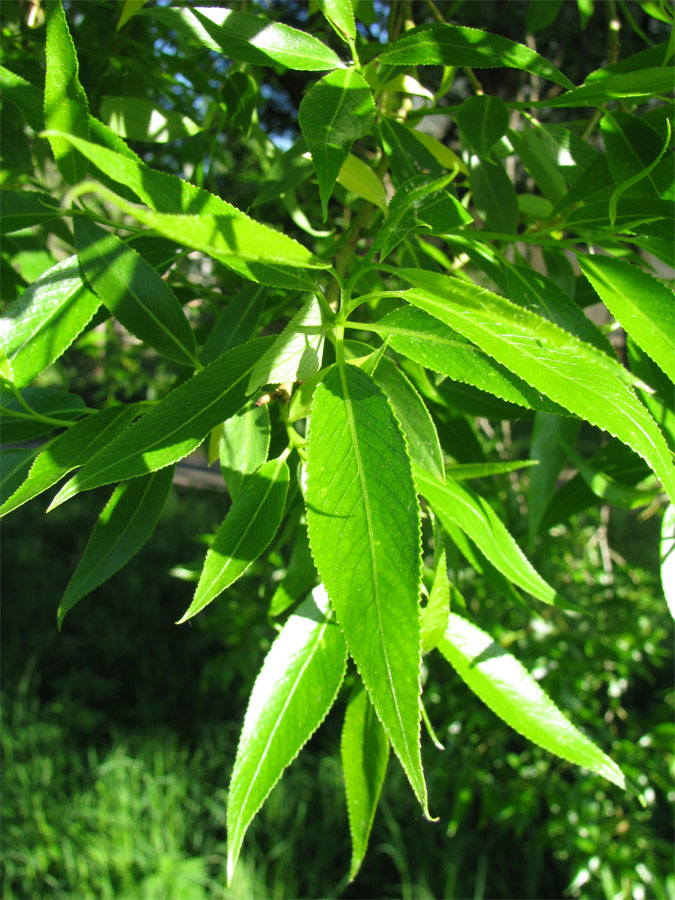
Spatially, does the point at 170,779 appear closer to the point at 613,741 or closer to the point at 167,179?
the point at 613,741

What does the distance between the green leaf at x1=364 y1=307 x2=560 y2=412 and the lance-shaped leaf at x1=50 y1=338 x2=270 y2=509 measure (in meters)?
0.07

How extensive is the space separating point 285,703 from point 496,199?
0.36 meters

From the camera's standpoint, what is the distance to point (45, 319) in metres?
0.46

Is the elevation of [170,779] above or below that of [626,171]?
below

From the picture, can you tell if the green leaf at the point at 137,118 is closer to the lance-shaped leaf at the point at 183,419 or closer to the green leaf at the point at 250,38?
the green leaf at the point at 250,38

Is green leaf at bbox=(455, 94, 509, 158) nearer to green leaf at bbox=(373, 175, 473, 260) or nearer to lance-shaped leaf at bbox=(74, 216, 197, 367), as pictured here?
green leaf at bbox=(373, 175, 473, 260)

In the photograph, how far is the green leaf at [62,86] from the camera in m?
0.39

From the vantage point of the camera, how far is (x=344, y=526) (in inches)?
12.8

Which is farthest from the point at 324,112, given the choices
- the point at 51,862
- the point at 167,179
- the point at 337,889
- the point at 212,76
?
the point at 51,862

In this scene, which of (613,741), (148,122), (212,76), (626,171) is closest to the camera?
(626,171)

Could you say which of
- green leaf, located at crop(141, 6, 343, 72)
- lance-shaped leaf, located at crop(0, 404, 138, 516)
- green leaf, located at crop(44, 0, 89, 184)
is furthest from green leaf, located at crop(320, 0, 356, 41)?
lance-shaped leaf, located at crop(0, 404, 138, 516)

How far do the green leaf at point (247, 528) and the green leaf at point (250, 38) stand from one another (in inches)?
8.9

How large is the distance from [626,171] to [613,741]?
1.60 metres

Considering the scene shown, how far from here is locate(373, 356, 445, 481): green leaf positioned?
A: 1.27ft
